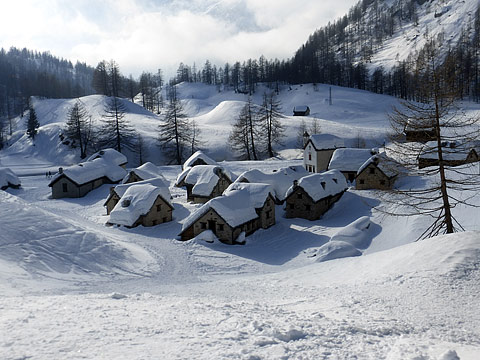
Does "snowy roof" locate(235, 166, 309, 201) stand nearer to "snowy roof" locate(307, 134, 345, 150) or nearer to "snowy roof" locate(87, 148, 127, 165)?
"snowy roof" locate(307, 134, 345, 150)

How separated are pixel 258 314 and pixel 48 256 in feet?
60.1

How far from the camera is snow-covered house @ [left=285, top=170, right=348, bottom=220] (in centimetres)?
3947

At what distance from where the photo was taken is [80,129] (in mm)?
86062

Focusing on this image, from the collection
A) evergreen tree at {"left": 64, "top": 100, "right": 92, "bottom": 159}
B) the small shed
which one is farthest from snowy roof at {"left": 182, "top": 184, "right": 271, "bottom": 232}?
the small shed

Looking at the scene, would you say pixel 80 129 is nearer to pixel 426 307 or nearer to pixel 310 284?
pixel 310 284

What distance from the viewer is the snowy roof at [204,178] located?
1732 inches

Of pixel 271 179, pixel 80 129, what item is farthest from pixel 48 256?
pixel 80 129

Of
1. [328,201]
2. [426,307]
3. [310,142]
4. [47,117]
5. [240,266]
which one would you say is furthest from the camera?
[47,117]

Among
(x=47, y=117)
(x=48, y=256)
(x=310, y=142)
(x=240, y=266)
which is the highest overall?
(x=47, y=117)

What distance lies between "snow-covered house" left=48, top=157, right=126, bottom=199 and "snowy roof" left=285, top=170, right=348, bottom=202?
96.8ft

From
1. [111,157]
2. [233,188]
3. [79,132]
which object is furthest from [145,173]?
[79,132]

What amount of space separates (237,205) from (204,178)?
11.1 meters

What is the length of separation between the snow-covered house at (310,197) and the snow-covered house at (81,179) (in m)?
29.4

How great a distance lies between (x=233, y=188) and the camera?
38.8 metres
